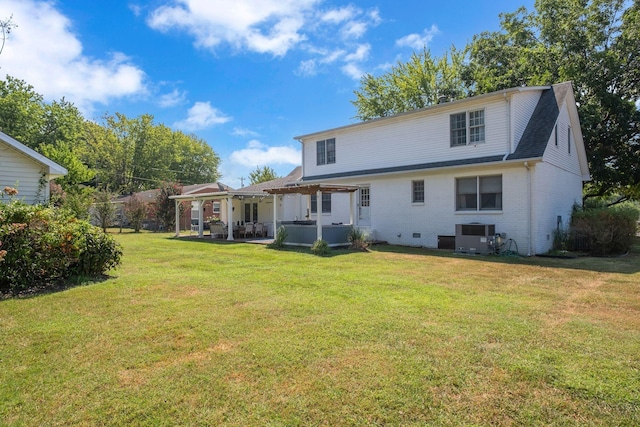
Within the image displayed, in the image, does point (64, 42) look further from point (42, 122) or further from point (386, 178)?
point (42, 122)

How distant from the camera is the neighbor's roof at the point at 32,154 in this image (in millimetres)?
9555

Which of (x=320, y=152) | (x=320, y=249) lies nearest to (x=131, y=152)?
(x=320, y=152)

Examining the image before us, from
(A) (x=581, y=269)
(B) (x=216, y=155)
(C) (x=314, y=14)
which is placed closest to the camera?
(A) (x=581, y=269)

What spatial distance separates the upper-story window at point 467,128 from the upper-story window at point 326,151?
642 centimetres

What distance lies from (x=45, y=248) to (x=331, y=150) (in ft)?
46.2

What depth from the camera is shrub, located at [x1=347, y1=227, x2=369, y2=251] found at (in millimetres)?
13688

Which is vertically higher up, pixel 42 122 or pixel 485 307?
pixel 42 122

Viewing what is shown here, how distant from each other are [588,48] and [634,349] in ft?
73.4

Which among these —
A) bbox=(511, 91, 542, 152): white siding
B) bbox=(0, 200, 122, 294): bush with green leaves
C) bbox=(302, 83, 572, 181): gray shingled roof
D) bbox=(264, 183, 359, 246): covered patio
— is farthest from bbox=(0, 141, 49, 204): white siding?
bbox=(511, 91, 542, 152): white siding

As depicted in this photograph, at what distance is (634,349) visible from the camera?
3.87 metres

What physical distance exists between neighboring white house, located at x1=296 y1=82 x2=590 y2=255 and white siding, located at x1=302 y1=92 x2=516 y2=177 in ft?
0.13

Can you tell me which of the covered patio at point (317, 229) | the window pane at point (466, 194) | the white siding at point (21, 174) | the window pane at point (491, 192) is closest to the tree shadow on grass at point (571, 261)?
the window pane at point (466, 194)

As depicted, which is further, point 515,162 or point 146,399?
point 515,162

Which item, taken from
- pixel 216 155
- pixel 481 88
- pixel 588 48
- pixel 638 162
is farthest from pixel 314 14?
pixel 216 155
